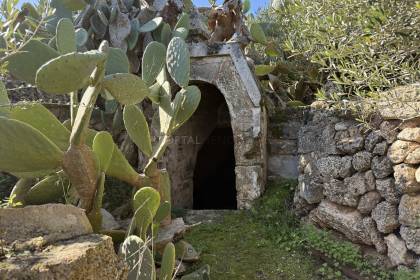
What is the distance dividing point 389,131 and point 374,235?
0.84m

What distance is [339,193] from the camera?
352cm

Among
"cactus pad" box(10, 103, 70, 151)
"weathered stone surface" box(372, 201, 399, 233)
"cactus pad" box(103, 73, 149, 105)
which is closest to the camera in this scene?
"cactus pad" box(103, 73, 149, 105)

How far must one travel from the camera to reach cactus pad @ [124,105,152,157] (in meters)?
3.01

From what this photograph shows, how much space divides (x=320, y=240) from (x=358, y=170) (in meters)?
0.69

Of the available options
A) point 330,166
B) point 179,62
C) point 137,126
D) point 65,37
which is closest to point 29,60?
point 65,37

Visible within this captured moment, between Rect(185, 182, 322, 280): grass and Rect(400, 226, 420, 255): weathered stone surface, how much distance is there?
719mm

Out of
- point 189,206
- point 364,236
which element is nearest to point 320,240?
point 364,236

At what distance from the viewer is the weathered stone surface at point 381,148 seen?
3.22 meters

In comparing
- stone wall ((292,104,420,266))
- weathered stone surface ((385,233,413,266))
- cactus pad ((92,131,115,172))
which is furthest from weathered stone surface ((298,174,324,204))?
cactus pad ((92,131,115,172))

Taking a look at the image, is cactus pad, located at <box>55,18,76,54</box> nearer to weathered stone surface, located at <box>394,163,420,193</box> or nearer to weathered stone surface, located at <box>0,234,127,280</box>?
weathered stone surface, located at <box>0,234,127,280</box>

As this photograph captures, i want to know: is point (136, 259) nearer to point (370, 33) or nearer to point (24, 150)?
point (24, 150)

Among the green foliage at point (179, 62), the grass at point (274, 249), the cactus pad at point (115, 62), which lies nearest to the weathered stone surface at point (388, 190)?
the grass at point (274, 249)

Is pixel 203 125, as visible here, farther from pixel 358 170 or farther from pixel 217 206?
pixel 358 170

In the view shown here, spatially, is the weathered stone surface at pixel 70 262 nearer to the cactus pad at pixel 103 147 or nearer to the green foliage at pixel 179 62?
the cactus pad at pixel 103 147
